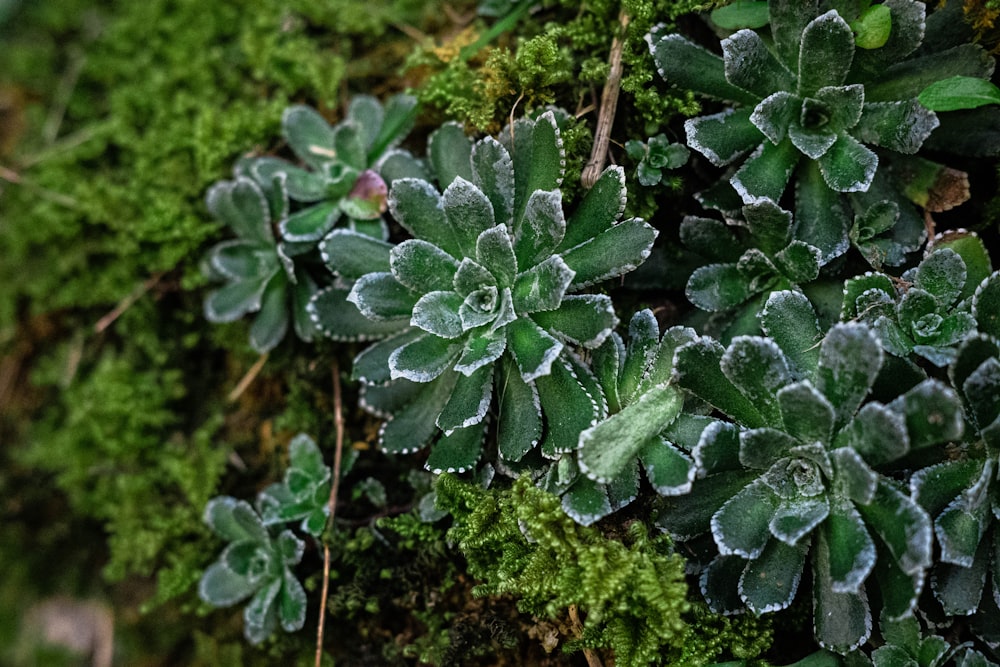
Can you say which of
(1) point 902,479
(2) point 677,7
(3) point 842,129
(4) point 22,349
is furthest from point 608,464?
(4) point 22,349

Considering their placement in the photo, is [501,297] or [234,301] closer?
[501,297]

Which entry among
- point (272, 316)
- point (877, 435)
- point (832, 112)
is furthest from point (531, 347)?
point (272, 316)

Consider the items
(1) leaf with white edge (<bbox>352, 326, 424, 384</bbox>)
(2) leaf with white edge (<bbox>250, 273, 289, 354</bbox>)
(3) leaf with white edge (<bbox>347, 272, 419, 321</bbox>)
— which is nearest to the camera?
(3) leaf with white edge (<bbox>347, 272, 419, 321</bbox>)

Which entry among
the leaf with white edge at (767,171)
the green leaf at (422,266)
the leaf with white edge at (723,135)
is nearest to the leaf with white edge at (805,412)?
the leaf with white edge at (767,171)

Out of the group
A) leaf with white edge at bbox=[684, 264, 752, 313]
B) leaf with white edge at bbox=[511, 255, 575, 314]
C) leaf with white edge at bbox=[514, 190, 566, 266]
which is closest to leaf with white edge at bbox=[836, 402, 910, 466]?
leaf with white edge at bbox=[684, 264, 752, 313]

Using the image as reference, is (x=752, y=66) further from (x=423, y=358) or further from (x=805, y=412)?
(x=423, y=358)

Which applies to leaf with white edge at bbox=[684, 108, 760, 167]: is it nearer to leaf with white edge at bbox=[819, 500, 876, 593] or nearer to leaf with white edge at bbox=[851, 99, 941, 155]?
leaf with white edge at bbox=[851, 99, 941, 155]

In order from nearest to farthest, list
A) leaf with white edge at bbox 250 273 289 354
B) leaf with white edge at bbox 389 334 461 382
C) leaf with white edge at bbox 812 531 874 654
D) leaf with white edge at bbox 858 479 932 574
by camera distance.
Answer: leaf with white edge at bbox 858 479 932 574 < leaf with white edge at bbox 812 531 874 654 < leaf with white edge at bbox 389 334 461 382 < leaf with white edge at bbox 250 273 289 354

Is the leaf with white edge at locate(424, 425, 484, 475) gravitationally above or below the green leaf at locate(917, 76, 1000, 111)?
below
